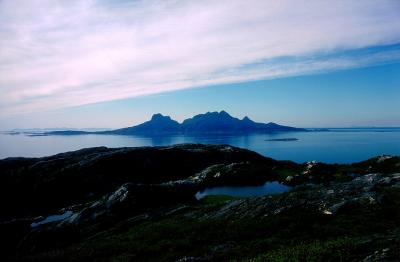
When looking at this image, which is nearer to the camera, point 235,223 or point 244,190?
point 235,223

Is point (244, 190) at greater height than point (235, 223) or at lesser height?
lesser

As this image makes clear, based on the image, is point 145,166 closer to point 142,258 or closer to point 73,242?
point 73,242

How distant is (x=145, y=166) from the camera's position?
382 ft

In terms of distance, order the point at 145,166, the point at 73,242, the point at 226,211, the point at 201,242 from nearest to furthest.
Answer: the point at 201,242, the point at 226,211, the point at 73,242, the point at 145,166

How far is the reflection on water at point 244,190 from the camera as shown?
226ft

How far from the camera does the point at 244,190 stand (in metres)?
73.1

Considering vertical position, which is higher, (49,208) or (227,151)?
(227,151)

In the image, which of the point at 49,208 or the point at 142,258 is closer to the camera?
the point at 142,258

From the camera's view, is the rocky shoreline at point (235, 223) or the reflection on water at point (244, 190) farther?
the reflection on water at point (244, 190)

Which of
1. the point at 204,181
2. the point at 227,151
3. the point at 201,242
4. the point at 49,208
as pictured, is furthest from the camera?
the point at 227,151

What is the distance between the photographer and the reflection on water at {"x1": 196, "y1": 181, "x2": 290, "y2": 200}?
6888cm

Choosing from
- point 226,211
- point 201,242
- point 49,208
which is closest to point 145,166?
point 49,208

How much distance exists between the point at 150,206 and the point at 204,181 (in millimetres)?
28440

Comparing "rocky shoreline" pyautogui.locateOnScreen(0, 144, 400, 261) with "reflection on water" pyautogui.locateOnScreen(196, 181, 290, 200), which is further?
"reflection on water" pyautogui.locateOnScreen(196, 181, 290, 200)
